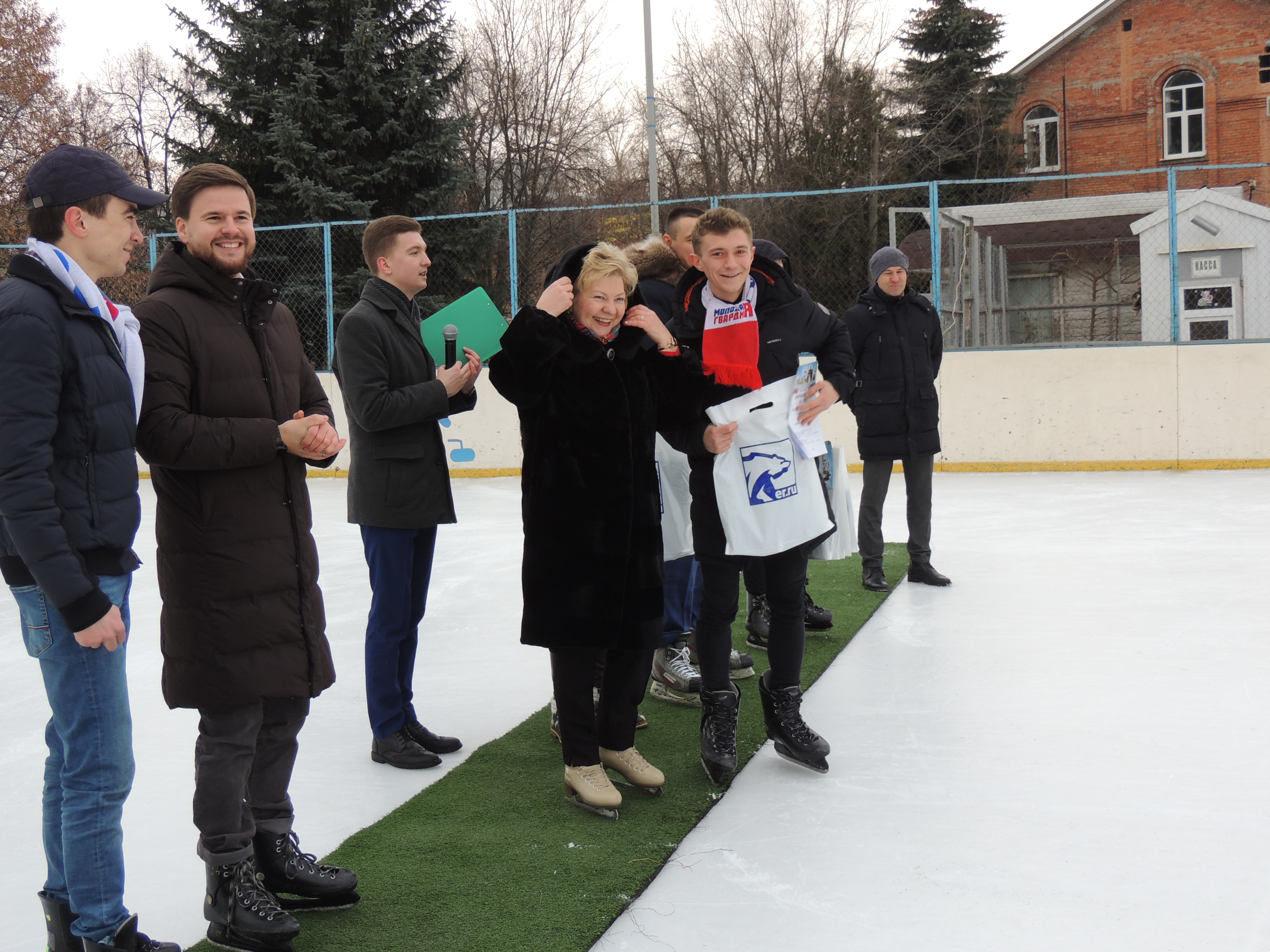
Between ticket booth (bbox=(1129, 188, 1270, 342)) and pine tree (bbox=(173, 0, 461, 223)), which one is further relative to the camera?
pine tree (bbox=(173, 0, 461, 223))

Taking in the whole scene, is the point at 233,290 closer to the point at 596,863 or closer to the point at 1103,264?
the point at 596,863

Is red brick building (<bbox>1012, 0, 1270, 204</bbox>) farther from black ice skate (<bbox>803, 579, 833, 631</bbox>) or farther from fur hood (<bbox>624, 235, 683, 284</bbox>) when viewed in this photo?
fur hood (<bbox>624, 235, 683, 284</bbox>)

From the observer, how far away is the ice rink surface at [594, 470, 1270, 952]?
2.34 metres

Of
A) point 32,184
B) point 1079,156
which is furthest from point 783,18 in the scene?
point 32,184

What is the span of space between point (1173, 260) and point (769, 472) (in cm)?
795

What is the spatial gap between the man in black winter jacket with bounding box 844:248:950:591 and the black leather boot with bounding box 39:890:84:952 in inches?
170

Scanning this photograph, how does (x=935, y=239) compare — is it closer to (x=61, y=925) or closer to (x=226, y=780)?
(x=226, y=780)

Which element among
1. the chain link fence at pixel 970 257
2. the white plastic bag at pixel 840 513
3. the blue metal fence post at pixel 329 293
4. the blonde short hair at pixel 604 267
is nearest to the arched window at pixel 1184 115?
the chain link fence at pixel 970 257

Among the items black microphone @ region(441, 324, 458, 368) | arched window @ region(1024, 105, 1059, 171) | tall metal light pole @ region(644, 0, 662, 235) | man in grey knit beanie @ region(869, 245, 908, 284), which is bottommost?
black microphone @ region(441, 324, 458, 368)

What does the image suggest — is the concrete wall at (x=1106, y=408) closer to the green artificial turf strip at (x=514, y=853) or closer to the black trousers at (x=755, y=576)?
the black trousers at (x=755, y=576)

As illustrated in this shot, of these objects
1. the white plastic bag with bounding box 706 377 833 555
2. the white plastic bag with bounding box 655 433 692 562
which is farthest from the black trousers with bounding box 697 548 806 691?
the white plastic bag with bounding box 655 433 692 562

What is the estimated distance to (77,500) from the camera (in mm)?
2006

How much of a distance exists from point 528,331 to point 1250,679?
3.02 metres

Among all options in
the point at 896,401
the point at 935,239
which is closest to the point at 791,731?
the point at 896,401
